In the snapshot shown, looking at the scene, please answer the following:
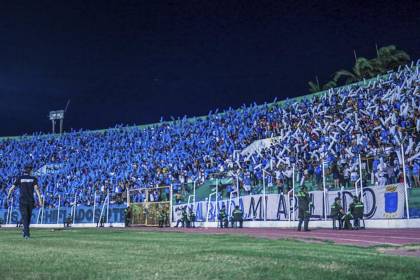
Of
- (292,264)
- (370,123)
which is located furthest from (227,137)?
(292,264)

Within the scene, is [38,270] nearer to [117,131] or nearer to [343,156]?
[343,156]

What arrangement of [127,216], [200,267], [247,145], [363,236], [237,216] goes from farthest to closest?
[247,145] < [127,216] < [237,216] < [363,236] < [200,267]

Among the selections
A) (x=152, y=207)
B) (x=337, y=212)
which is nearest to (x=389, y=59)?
(x=152, y=207)

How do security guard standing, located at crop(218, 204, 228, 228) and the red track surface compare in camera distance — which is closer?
the red track surface

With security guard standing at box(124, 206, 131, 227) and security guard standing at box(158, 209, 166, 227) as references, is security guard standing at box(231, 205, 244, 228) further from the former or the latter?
security guard standing at box(124, 206, 131, 227)

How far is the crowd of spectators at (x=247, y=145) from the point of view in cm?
2391

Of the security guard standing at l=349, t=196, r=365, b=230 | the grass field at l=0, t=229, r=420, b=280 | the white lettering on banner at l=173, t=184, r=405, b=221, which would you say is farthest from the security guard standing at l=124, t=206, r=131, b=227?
the grass field at l=0, t=229, r=420, b=280

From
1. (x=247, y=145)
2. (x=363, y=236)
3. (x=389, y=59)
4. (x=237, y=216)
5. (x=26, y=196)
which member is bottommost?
(x=363, y=236)

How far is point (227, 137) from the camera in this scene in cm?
3997

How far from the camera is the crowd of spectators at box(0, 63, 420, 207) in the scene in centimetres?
2391

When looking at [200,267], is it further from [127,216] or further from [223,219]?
[127,216]

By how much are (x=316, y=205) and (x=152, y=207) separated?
1138 centimetres

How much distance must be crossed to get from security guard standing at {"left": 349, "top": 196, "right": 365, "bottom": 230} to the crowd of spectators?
1403 millimetres

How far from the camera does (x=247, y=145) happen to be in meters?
37.5
